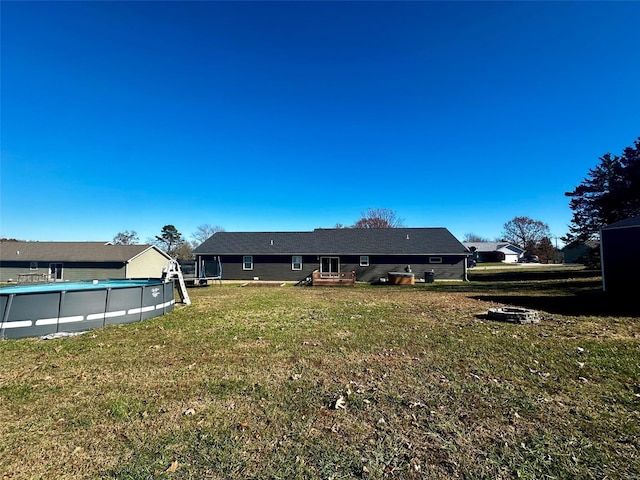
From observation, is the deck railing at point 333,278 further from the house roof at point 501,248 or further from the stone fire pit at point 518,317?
the house roof at point 501,248

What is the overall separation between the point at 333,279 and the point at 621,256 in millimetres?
17198

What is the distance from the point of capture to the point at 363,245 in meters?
28.5

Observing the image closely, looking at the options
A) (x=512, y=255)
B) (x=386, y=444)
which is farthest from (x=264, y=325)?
(x=512, y=255)

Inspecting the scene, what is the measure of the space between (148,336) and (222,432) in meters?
5.59

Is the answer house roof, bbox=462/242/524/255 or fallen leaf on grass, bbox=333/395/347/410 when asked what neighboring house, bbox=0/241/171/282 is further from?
house roof, bbox=462/242/524/255

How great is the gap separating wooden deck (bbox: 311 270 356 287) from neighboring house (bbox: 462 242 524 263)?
50446 millimetres

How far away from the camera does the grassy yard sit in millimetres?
2928

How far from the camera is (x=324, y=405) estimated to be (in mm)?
4109

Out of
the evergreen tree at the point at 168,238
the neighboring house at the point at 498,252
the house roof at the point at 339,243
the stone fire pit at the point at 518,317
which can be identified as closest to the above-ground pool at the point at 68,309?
the stone fire pit at the point at 518,317

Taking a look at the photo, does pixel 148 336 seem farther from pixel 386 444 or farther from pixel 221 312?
pixel 386 444

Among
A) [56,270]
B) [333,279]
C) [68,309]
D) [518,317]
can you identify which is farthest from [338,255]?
[56,270]

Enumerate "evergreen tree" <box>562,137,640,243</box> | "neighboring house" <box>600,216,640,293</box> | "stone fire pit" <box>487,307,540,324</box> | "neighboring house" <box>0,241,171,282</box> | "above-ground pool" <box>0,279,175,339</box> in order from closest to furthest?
1. "above-ground pool" <box>0,279,175,339</box>
2. "stone fire pit" <box>487,307,540,324</box>
3. "neighboring house" <box>600,216,640,293</box>
4. "evergreen tree" <box>562,137,640,243</box>
5. "neighboring house" <box>0,241,171,282</box>

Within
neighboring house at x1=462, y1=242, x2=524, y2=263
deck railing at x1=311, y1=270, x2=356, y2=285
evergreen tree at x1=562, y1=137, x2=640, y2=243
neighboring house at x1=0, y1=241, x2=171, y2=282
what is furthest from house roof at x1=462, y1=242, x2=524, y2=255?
neighboring house at x1=0, y1=241, x2=171, y2=282

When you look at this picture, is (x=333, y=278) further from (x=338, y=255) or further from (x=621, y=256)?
(x=621, y=256)
